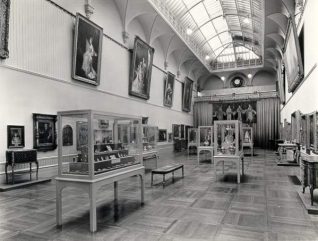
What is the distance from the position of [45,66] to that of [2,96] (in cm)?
215

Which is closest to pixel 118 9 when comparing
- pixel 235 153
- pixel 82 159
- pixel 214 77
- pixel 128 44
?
pixel 128 44

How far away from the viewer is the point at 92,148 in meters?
4.58

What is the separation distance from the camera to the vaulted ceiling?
48.0ft

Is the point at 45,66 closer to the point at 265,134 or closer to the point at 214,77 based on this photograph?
the point at 265,134

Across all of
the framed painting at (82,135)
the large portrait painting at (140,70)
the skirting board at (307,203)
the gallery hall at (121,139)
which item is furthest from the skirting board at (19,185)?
the large portrait painting at (140,70)

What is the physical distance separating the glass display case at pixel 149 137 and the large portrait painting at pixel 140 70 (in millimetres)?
2553

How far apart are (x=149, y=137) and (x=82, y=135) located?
9.89m

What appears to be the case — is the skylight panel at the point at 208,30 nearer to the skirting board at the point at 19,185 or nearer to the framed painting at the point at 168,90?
the framed painting at the point at 168,90

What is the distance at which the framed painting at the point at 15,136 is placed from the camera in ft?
27.6

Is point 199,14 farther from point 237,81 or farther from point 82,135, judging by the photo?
point 82,135

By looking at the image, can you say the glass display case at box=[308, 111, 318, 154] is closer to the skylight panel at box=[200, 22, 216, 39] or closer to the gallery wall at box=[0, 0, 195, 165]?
the gallery wall at box=[0, 0, 195, 165]

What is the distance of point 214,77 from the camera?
33625mm

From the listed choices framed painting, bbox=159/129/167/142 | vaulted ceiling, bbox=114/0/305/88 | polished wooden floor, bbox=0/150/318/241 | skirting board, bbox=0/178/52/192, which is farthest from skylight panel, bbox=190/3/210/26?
skirting board, bbox=0/178/52/192

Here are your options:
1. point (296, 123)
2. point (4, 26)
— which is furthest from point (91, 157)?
point (296, 123)
